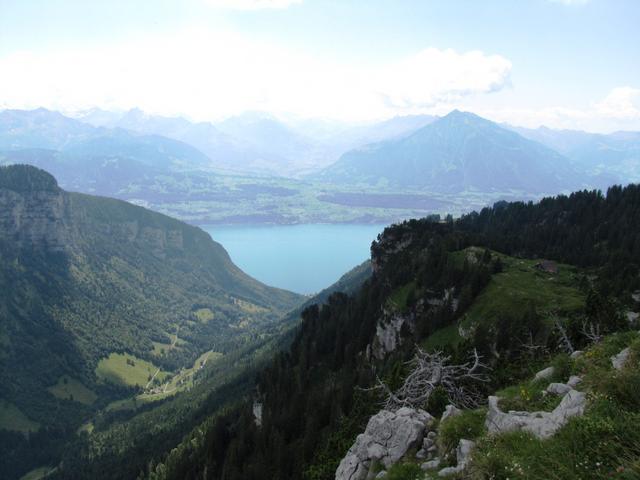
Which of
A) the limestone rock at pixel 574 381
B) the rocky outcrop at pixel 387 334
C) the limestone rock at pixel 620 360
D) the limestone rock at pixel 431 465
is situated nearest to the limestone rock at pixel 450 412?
the limestone rock at pixel 431 465

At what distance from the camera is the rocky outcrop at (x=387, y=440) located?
18562 mm

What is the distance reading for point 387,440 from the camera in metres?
19.3

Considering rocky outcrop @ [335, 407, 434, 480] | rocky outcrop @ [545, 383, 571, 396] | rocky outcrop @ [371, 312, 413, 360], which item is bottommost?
rocky outcrop @ [371, 312, 413, 360]

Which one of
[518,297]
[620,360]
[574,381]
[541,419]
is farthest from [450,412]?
[518,297]

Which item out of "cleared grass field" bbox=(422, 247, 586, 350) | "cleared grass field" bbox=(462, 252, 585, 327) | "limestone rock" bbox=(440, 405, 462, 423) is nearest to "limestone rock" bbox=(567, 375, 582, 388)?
"limestone rock" bbox=(440, 405, 462, 423)

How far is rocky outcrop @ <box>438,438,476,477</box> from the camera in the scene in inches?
553

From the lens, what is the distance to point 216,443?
3167 inches

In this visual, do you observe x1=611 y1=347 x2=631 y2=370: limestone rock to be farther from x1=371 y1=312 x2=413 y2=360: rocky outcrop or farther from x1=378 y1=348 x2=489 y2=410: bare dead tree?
x1=371 y1=312 x2=413 y2=360: rocky outcrop

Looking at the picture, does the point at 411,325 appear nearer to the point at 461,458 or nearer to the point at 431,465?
the point at 431,465

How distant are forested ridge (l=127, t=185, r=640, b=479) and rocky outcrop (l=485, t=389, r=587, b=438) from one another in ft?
18.6

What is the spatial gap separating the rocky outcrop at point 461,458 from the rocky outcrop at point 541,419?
1.08 m

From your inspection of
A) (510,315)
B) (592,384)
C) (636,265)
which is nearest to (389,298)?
(510,315)

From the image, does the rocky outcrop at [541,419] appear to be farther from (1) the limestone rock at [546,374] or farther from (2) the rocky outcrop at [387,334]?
(2) the rocky outcrop at [387,334]

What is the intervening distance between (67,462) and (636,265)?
183850 mm
